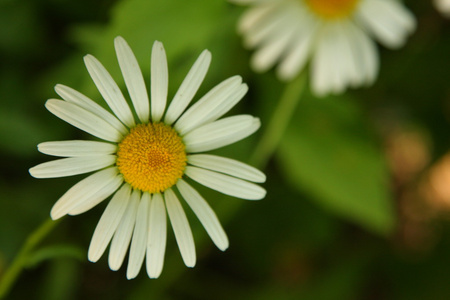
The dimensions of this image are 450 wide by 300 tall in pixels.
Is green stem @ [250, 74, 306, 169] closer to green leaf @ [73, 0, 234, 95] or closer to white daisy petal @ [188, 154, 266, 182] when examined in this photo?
green leaf @ [73, 0, 234, 95]

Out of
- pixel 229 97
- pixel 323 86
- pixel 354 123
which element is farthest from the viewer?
pixel 354 123

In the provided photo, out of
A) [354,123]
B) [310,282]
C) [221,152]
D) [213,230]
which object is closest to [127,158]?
[213,230]

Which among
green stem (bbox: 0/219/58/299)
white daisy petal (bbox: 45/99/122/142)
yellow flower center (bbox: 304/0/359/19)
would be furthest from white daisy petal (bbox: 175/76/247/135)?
yellow flower center (bbox: 304/0/359/19)

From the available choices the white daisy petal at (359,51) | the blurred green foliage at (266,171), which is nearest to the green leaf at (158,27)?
the blurred green foliage at (266,171)

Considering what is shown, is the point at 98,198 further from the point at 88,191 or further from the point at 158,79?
the point at 158,79

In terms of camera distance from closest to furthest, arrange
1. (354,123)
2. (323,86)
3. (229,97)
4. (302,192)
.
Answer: (229,97)
(323,86)
(354,123)
(302,192)

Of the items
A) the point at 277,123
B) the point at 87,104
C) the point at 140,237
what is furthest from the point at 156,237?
the point at 277,123

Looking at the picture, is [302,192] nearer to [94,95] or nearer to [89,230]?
[89,230]

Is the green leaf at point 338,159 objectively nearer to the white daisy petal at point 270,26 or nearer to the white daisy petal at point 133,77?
the white daisy petal at point 270,26
